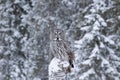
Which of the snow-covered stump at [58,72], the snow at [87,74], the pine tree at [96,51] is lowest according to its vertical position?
the snow at [87,74]

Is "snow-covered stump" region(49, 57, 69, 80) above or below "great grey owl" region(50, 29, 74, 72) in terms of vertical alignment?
below

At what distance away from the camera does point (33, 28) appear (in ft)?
63.4

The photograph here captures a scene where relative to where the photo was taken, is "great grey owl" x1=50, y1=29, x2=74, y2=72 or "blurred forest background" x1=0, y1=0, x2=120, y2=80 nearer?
"great grey owl" x1=50, y1=29, x2=74, y2=72

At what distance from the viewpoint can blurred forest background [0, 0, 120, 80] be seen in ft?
53.1

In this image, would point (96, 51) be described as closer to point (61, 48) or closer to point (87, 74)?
point (87, 74)

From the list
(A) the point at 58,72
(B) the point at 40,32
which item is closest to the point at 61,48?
(A) the point at 58,72

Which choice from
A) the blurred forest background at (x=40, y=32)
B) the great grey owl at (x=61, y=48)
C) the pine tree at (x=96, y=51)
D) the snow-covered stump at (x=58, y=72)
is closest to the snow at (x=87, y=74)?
the pine tree at (x=96, y=51)

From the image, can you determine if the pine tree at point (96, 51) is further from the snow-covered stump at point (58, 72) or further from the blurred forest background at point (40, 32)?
the snow-covered stump at point (58, 72)

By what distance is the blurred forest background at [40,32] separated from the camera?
16.2m

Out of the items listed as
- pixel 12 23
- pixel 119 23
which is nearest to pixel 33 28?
pixel 12 23

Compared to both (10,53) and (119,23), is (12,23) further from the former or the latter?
(119,23)

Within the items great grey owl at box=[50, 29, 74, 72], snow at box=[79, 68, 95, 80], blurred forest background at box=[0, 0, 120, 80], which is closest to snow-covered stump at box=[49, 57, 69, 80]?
great grey owl at box=[50, 29, 74, 72]

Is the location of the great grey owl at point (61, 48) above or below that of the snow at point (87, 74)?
above

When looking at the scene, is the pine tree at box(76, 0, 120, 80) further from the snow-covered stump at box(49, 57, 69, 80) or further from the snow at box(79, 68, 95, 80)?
the snow-covered stump at box(49, 57, 69, 80)
